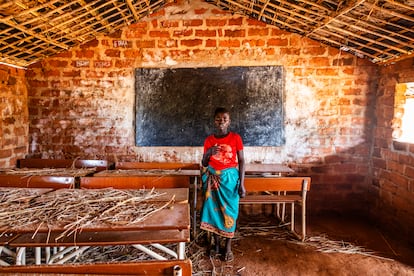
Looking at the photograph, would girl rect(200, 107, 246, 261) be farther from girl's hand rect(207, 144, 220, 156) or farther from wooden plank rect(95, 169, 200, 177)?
wooden plank rect(95, 169, 200, 177)

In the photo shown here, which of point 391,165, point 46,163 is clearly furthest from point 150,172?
point 391,165

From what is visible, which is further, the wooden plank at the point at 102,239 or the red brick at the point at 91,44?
the red brick at the point at 91,44

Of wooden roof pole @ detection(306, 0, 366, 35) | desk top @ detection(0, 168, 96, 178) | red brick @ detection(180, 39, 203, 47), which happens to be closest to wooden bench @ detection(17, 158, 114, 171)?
desk top @ detection(0, 168, 96, 178)

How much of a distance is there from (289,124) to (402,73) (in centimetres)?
171

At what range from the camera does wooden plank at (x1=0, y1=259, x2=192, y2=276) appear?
4.64 ft

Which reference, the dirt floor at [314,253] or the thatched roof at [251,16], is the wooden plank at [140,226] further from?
the thatched roof at [251,16]

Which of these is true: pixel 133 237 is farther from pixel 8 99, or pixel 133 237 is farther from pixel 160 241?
pixel 8 99

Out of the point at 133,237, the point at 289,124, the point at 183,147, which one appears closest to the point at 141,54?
the point at 183,147

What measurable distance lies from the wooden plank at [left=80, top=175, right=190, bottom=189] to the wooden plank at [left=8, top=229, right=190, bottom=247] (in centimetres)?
75

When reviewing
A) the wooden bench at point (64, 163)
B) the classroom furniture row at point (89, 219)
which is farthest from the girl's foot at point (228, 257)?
the wooden bench at point (64, 163)

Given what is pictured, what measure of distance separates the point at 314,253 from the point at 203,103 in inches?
108

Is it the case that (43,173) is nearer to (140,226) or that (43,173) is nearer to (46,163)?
(46,163)

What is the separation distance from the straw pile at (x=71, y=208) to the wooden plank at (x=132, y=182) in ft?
0.98

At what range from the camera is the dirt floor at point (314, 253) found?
344 cm
